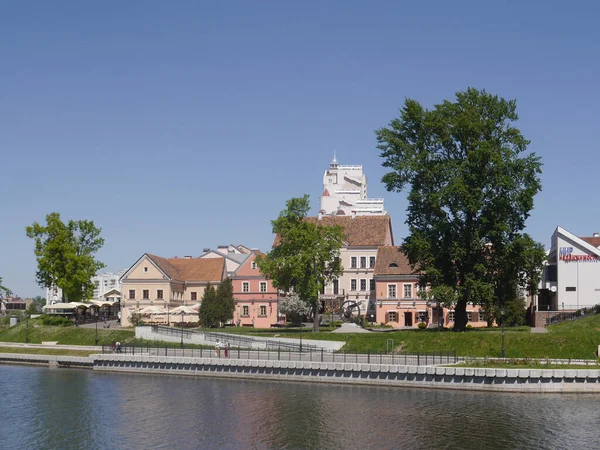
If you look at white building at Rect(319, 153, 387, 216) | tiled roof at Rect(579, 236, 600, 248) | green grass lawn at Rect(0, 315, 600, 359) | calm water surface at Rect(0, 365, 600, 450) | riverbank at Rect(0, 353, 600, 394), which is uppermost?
white building at Rect(319, 153, 387, 216)

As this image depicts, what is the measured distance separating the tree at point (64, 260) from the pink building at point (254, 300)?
56.0ft

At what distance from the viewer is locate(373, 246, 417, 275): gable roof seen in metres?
86.6

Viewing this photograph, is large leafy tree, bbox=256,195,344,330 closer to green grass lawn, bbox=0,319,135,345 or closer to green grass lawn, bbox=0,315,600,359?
green grass lawn, bbox=0,315,600,359

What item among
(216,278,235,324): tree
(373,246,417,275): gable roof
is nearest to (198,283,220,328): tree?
(216,278,235,324): tree

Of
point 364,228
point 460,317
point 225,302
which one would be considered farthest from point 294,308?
point 460,317

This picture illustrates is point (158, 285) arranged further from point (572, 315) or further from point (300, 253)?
point (572, 315)

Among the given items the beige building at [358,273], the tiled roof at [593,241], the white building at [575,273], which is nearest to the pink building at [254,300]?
→ the beige building at [358,273]

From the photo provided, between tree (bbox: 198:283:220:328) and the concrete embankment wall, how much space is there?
70.8 ft

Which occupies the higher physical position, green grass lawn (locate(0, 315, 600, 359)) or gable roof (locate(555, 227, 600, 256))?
gable roof (locate(555, 227, 600, 256))

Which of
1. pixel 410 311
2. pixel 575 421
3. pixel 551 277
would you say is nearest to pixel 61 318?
pixel 410 311

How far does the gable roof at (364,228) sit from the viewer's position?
308ft

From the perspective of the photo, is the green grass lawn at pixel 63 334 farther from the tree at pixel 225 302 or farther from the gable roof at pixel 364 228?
the gable roof at pixel 364 228

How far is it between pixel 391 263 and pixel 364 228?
10.1 m

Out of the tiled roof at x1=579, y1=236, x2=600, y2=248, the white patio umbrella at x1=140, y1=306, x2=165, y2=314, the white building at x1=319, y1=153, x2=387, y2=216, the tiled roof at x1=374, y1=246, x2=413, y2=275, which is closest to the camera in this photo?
the white patio umbrella at x1=140, y1=306, x2=165, y2=314
